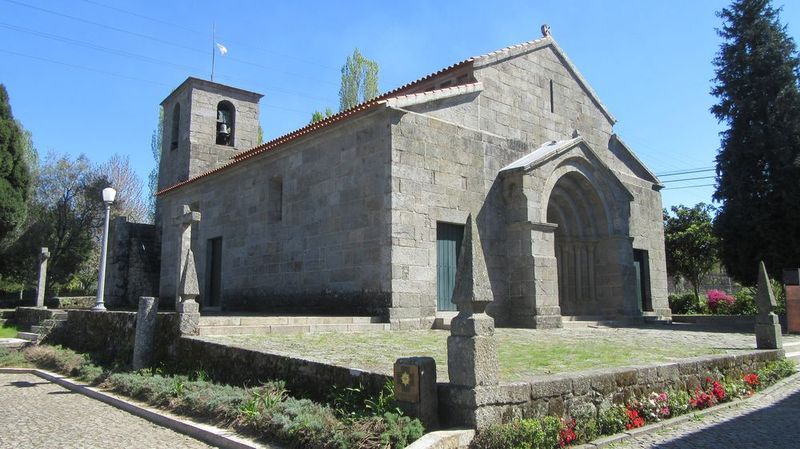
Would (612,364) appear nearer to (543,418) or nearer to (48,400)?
(543,418)

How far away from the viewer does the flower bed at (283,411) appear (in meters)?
4.68

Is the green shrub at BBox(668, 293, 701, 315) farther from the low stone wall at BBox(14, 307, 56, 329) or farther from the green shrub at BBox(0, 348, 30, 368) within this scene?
the green shrub at BBox(0, 348, 30, 368)

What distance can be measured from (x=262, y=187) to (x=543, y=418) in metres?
12.2

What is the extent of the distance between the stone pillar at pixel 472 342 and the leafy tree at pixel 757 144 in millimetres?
19398

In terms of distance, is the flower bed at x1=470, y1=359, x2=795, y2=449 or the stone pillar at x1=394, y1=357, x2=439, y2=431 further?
the stone pillar at x1=394, y1=357, x2=439, y2=431

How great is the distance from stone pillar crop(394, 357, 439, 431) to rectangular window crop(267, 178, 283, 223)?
11042 millimetres

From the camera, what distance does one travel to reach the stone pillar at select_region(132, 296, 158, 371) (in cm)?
938

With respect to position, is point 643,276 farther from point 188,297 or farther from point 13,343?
point 13,343

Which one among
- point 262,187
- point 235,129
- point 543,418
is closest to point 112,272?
point 235,129

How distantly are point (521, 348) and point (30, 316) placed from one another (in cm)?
1631

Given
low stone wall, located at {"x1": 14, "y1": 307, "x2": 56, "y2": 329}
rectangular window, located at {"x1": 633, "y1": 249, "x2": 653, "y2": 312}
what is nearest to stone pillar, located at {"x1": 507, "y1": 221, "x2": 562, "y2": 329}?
rectangular window, located at {"x1": 633, "y1": 249, "x2": 653, "y2": 312}

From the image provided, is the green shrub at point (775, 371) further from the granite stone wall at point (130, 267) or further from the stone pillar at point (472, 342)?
the granite stone wall at point (130, 267)

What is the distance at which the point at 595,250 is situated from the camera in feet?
52.9

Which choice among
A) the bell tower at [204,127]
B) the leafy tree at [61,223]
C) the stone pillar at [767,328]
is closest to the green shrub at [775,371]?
the stone pillar at [767,328]
